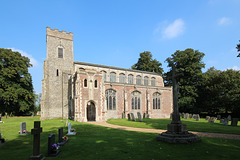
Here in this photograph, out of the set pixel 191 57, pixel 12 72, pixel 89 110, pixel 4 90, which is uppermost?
pixel 191 57

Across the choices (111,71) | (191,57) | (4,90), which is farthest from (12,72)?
(191,57)

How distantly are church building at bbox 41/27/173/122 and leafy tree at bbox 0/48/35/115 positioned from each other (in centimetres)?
672

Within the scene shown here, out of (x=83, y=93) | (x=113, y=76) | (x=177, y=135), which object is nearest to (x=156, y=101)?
(x=113, y=76)

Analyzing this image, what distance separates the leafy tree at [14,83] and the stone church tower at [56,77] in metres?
6.66

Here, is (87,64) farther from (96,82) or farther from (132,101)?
(132,101)

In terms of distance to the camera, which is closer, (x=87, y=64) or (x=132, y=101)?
(x=132, y=101)

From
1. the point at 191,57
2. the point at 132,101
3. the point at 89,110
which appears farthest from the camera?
the point at 191,57

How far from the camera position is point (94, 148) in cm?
782

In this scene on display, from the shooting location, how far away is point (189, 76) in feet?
131

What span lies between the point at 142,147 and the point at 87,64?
26685mm

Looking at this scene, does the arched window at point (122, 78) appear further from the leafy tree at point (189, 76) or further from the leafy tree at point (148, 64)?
the leafy tree at point (148, 64)

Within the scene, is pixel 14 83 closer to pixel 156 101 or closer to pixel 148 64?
pixel 156 101

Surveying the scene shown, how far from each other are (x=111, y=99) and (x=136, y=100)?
5.54 metres

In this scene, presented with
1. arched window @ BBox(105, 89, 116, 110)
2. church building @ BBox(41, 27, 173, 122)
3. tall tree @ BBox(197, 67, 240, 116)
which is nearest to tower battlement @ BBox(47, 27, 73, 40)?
church building @ BBox(41, 27, 173, 122)
